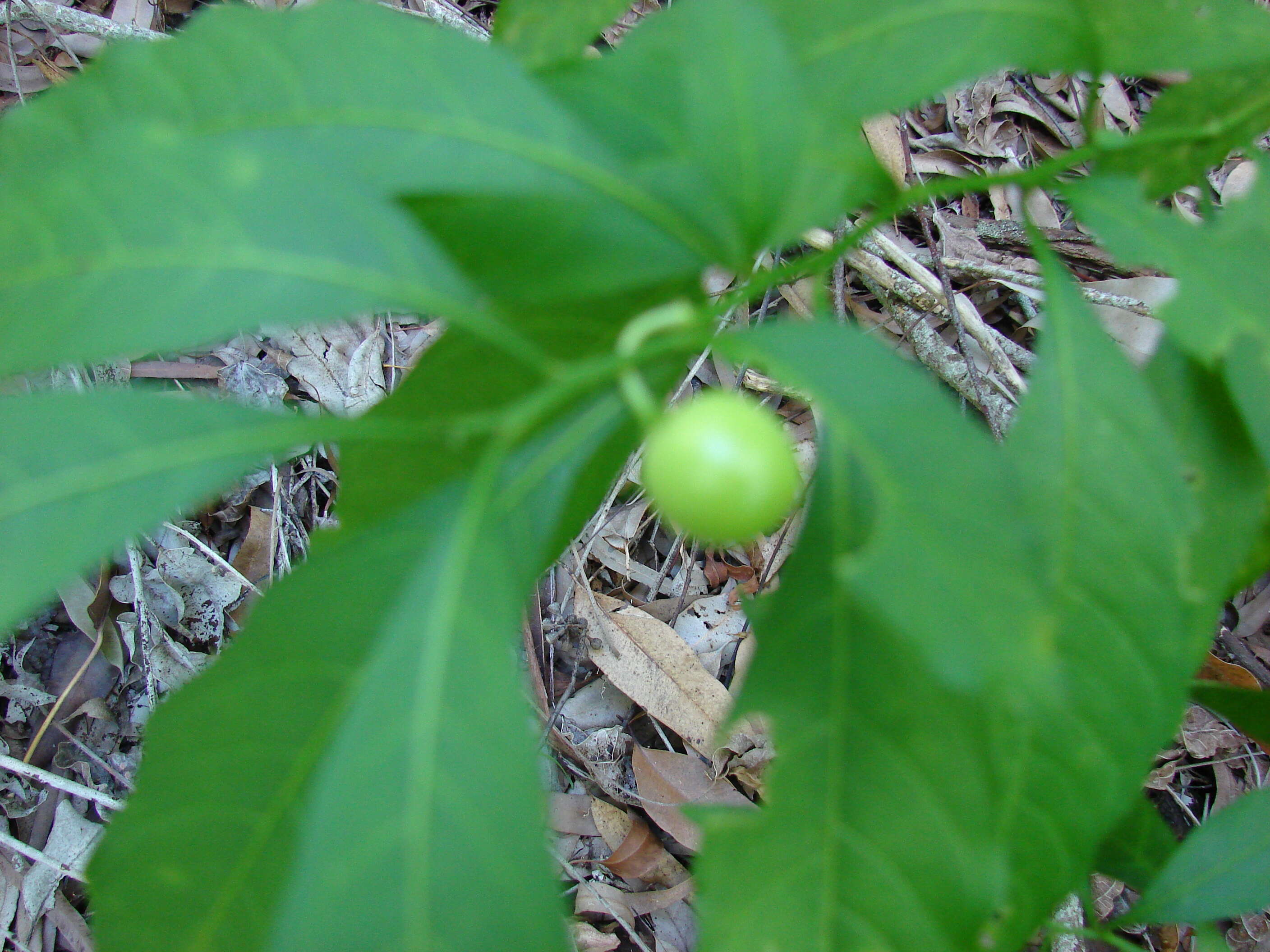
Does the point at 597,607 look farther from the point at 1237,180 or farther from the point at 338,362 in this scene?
the point at 1237,180

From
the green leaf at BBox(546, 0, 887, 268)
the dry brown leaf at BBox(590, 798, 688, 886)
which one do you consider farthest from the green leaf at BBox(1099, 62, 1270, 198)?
the dry brown leaf at BBox(590, 798, 688, 886)

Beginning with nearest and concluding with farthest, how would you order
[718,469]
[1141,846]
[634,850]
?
[718,469], [1141,846], [634,850]

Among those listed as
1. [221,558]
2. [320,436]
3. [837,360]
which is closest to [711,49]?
[837,360]

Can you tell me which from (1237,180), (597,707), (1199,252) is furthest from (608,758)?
(1237,180)

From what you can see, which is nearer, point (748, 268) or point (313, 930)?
point (313, 930)

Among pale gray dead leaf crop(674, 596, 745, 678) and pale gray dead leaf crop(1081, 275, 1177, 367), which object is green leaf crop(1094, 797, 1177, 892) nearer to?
pale gray dead leaf crop(674, 596, 745, 678)

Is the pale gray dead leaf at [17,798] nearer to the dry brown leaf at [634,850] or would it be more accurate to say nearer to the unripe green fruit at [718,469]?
the dry brown leaf at [634,850]

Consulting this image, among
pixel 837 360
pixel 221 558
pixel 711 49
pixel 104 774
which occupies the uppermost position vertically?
pixel 711 49

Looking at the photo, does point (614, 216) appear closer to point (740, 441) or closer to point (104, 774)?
point (740, 441)
